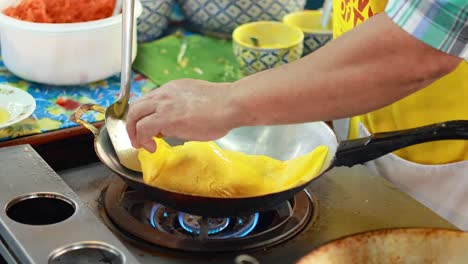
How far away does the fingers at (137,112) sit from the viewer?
0.93 metres

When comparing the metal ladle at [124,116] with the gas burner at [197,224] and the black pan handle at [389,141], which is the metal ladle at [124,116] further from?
the black pan handle at [389,141]

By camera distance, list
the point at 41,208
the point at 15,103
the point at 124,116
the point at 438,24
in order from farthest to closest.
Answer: the point at 15,103, the point at 124,116, the point at 41,208, the point at 438,24

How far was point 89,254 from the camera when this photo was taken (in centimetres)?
89

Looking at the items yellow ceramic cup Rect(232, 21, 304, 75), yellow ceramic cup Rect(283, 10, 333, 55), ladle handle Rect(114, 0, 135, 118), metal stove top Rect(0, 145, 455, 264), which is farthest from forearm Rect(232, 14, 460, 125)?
yellow ceramic cup Rect(283, 10, 333, 55)

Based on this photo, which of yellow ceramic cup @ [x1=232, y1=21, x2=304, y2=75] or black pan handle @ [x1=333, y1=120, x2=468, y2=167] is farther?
yellow ceramic cup @ [x1=232, y1=21, x2=304, y2=75]

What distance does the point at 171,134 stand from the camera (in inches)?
35.6

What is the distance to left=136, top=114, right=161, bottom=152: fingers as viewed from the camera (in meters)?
0.91

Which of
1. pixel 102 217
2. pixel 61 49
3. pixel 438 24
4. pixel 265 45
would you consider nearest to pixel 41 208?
pixel 102 217

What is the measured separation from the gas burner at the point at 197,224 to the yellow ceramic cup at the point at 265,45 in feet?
1.71

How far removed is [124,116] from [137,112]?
0.19 metres

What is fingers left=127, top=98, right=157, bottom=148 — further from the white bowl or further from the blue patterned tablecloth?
the white bowl

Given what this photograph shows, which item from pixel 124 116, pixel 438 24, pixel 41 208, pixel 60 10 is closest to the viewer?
pixel 438 24

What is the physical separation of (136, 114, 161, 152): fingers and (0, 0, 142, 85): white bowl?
49 centimetres

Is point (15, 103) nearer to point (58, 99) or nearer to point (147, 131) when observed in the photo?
point (58, 99)
